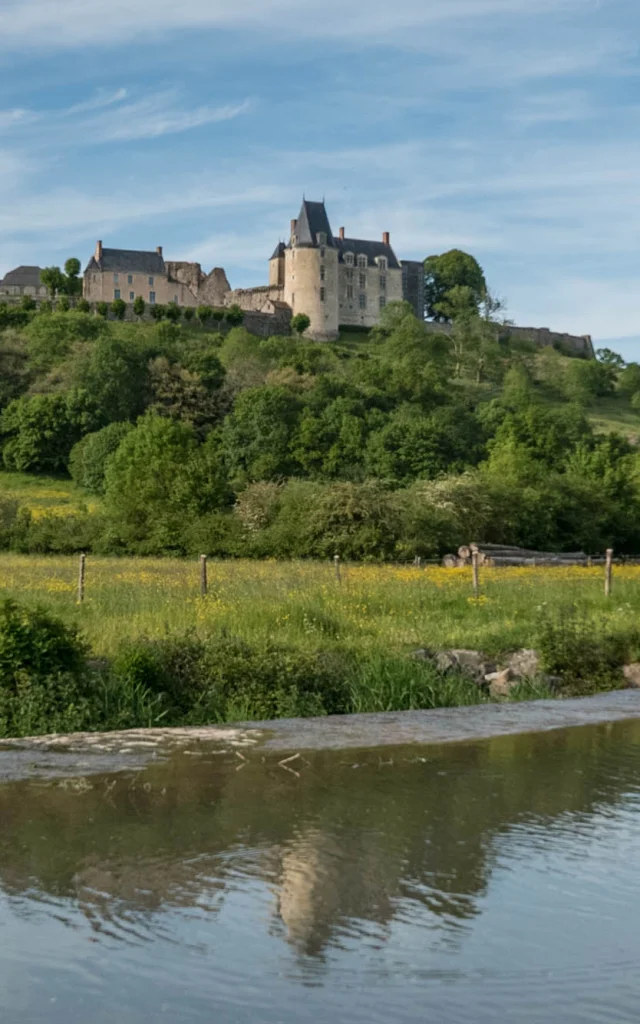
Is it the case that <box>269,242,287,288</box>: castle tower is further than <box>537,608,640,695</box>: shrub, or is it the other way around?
<box>269,242,287,288</box>: castle tower

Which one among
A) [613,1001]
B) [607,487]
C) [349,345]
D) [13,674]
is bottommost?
[613,1001]

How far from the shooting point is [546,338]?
463 feet

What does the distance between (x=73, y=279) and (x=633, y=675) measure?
11042cm

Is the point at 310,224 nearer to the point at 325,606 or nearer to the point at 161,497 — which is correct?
the point at 161,497

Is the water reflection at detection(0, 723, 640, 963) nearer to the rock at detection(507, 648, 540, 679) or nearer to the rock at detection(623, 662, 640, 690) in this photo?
the rock at detection(507, 648, 540, 679)

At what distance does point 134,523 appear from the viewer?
141 ft

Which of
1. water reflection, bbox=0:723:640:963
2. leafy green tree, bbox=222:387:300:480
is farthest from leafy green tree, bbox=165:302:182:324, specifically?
water reflection, bbox=0:723:640:963

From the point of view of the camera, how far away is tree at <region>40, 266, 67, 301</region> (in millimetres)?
118750

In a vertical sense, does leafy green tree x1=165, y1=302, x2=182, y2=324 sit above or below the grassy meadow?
above

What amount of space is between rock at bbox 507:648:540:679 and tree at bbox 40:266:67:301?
109 m

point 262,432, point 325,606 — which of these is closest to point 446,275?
point 262,432

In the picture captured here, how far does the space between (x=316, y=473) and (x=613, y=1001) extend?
197 ft

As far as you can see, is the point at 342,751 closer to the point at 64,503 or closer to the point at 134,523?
the point at 134,523

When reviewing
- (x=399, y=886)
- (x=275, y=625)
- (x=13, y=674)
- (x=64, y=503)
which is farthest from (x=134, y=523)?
(x=399, y=886)
